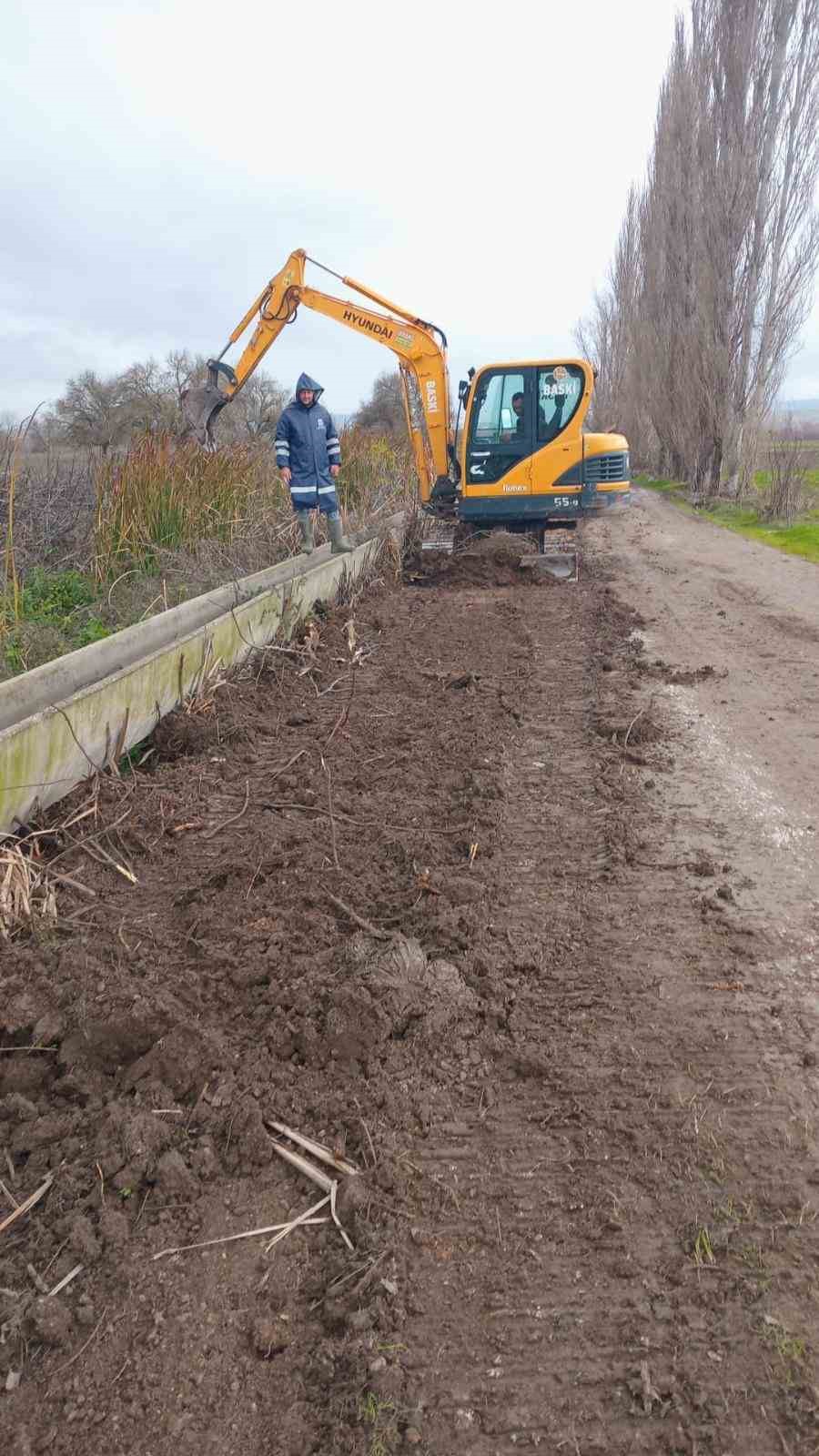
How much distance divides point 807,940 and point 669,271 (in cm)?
2212

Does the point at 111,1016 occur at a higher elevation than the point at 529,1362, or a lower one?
higher

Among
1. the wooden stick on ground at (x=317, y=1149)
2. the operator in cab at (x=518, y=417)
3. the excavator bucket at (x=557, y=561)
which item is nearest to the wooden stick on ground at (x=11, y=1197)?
the wooden stick on ground at (x=317, y=1149)

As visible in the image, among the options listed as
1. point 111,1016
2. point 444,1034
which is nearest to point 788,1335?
point 444,1034

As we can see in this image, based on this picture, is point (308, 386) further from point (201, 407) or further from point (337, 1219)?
point (337, 1219)

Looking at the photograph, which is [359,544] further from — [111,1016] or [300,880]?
[111,1016]

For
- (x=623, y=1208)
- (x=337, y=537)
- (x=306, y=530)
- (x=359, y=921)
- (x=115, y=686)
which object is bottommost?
(x=623, y=1208)

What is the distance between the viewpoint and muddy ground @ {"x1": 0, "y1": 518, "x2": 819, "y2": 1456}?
1.66 metres

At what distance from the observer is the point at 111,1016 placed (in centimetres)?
248

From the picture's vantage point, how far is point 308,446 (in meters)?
8.55

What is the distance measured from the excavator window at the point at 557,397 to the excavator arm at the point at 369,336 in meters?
1.30

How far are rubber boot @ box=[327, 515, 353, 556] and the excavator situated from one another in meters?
1.96

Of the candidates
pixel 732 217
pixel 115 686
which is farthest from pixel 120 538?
pixel 732 217

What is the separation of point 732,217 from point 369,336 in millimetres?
11432

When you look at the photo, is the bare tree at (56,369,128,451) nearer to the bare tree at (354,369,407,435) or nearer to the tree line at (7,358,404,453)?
the tree line at (7,358,404,453)
